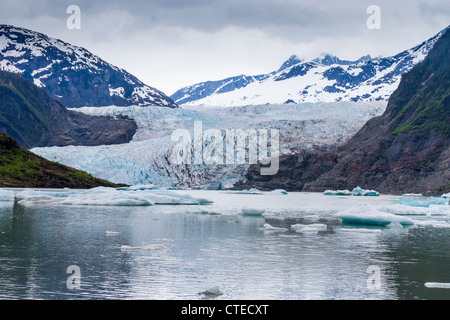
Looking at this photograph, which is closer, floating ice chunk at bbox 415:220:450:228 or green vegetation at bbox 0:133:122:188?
floating ice chunk at bbox 415:220:450:228

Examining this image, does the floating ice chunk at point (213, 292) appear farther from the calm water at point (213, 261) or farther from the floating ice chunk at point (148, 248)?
the floating ice chunk at point (148, 248)

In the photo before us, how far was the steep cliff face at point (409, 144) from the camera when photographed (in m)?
81.0

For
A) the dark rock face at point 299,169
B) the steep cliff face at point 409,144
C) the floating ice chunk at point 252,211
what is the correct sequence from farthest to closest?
the dark rock face at point 299,169
the steep cliff face at point 409,144
the floating ice chunk at point 252,211

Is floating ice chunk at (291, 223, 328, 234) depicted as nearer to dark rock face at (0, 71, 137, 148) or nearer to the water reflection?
the water reflection

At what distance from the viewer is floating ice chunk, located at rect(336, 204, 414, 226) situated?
2722cm

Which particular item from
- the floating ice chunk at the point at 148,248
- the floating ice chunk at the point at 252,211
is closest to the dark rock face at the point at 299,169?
the floating ice chunk at the point at 252,211

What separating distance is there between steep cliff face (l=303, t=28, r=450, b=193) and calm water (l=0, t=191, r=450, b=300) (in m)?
58.6

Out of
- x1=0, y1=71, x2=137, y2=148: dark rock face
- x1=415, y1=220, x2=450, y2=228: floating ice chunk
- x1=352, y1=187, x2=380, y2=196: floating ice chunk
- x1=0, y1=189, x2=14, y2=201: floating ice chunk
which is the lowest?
x1=352, y1=187, x2=380, y2=196: floating ice chunk

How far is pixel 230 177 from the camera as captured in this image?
9175 centimetres

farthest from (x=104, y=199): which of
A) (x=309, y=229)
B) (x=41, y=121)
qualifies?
(x=41, y=121)

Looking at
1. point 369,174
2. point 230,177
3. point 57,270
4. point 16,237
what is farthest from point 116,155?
point 57,270

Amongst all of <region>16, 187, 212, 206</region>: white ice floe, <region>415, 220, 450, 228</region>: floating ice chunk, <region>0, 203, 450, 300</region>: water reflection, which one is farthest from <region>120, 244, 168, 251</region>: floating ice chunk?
<region>16, 187, 212, 206</region>: white ice floe

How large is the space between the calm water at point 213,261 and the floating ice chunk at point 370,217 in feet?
4.41
